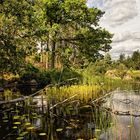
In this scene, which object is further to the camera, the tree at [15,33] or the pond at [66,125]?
the tree at [15,33]

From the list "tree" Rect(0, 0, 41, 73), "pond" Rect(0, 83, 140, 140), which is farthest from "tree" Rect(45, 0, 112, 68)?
"pond" Rect(0, 83, 140, 140)

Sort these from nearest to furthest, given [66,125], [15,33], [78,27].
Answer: [66,125]
[15,33]
[78,27]

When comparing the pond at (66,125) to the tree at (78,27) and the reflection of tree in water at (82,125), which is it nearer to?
the reflection of tree in water at (82,125)

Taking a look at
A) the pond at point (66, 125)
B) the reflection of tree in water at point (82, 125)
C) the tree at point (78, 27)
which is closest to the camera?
the pond at point (66, 125)

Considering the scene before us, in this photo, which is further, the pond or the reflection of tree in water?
the reflection of tree in water

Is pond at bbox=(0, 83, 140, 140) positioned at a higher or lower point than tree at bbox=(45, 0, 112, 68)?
lower

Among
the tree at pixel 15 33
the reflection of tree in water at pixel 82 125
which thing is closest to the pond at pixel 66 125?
the reflection of tree in water at pixel 82 125

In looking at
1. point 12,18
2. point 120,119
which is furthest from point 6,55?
point 120,119

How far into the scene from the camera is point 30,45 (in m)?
21.0

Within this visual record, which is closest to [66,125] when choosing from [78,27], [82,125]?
[82,125]

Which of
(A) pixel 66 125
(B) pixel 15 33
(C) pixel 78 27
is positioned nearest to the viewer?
(A) pixel 66 125

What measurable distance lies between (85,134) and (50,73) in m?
19.8

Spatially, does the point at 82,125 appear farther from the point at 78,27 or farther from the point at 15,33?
the point at 78,27

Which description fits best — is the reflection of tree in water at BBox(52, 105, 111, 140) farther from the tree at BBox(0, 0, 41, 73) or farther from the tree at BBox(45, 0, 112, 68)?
the tree at BBox(45, 0, 112, 68)
